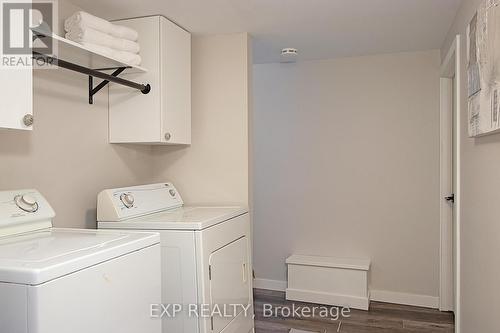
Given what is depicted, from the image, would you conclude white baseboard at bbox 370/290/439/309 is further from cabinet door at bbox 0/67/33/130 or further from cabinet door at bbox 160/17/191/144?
cabinet door at bbox 0/67/33/130

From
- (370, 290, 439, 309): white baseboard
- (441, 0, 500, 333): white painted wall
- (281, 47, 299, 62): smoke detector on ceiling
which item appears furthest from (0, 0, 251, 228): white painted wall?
(370, 290, 439, 309): white baseboard

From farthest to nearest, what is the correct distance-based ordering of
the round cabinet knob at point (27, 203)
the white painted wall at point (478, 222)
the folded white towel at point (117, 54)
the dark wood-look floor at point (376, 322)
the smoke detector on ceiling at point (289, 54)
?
the smoke detector on ceiling at point (289, 54) → the dark wood-look floor at point (376, 322) → the folded white towel at point (117, 54) → the round cabinet knob at point (27, 203) → the white painted wall at point (478, 222)

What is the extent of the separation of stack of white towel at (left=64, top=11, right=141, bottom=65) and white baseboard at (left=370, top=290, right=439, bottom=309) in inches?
108

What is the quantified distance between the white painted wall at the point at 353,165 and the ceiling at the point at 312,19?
424mm

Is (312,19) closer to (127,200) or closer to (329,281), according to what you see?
(127,200)

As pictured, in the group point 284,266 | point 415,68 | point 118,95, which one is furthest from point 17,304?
point 415,68

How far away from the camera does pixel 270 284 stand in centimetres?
380

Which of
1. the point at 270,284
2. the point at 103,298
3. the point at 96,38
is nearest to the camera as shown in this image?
the point at 103,298

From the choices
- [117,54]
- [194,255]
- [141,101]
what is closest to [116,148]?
[141,101]

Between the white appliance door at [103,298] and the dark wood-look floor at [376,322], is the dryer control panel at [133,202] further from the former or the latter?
the dark wood-look floor at [376,322]

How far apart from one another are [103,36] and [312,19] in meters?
1.27

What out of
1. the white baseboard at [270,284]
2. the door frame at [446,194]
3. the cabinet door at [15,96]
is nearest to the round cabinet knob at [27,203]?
the cabinet door at [15,96]

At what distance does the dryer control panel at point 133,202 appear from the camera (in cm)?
213

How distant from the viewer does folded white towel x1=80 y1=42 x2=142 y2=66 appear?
196 centimetres
